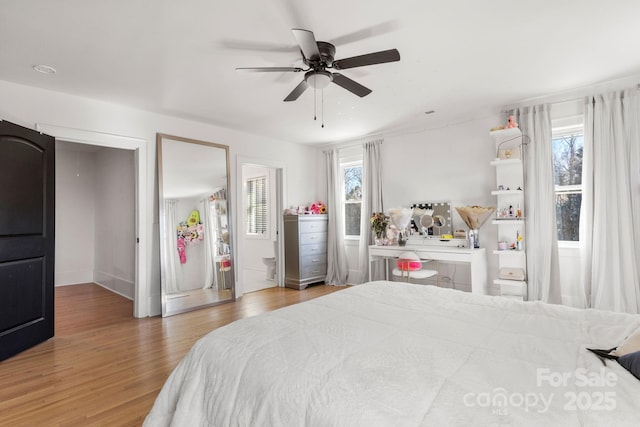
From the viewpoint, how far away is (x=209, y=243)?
14.7 feet

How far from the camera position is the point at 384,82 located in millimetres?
3182

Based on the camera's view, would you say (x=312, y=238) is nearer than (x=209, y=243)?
No

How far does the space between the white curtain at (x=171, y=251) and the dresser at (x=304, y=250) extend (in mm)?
1833

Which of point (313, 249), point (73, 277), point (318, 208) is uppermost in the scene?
point (318, 208)

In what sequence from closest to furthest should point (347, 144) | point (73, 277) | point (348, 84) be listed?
point (348, 84) → point (347, 144) → point (73, 277)

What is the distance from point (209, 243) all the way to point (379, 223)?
8.29 ft

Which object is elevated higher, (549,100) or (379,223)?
(549,100)

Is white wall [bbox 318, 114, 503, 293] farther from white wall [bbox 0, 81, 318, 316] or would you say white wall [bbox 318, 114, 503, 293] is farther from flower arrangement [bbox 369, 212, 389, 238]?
white wall [bbox 0, 81, 318, 316]

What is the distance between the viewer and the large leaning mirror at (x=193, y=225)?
4098 millimetres

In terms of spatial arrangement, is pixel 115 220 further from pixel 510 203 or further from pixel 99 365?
pixel 510 203

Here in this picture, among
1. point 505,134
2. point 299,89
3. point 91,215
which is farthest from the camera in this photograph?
point 91,215

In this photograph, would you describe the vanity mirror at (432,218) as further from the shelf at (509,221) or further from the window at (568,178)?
the window at (568,178)

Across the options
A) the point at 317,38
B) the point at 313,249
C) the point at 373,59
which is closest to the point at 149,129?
the point at 317,38

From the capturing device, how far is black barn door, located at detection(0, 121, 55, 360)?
2.77 meters
